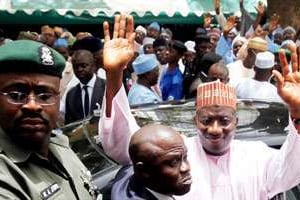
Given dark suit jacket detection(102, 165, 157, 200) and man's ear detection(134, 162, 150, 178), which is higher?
man's ear detection(134, 162, 150, 178)

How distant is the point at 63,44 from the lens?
9.66 meters

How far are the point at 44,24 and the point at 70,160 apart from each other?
11.0 metres

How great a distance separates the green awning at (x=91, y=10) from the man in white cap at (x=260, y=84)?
6.12 m

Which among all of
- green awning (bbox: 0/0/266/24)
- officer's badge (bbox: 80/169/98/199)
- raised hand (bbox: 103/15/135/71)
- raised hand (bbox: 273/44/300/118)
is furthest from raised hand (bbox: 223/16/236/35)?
officer's badge (bbox: 80/169/98/199)

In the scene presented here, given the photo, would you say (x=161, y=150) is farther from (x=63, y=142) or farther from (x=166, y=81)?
(x=166, y=81)

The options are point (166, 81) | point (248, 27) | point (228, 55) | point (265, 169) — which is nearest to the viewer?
point (265, 169)

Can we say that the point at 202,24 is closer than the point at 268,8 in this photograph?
Yes

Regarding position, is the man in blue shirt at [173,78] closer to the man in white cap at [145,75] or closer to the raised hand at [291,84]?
the man in white cap at [145,75]

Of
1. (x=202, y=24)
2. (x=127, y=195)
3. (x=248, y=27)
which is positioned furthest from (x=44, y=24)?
(x=127, y=195)

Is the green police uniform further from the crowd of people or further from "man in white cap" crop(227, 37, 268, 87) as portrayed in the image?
"man in white cap" crop(227, 37, 268, 87)

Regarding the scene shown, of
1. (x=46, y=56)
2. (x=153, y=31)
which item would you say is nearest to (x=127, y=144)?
(x=46, y=56)

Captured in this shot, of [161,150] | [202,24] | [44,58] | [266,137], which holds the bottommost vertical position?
[202,24]

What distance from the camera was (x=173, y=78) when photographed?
7863 mm

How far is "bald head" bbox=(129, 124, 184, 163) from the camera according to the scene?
8.45 feet
